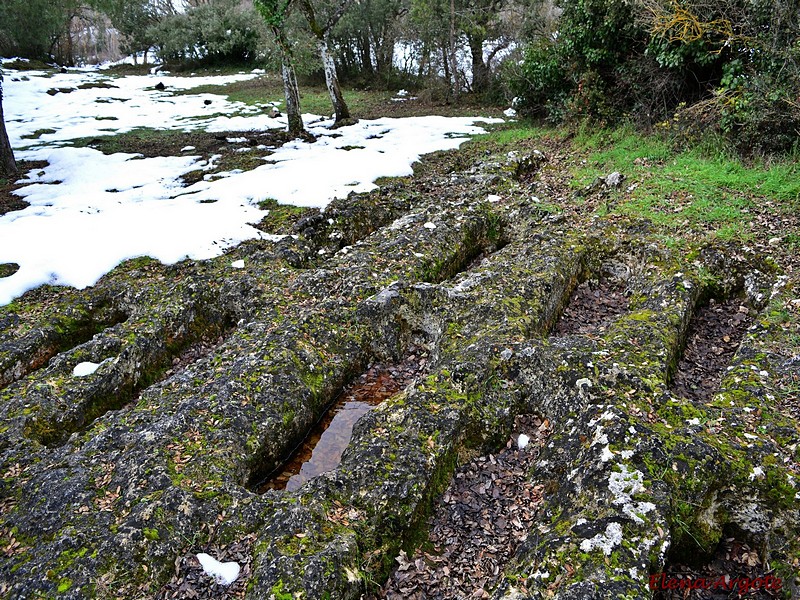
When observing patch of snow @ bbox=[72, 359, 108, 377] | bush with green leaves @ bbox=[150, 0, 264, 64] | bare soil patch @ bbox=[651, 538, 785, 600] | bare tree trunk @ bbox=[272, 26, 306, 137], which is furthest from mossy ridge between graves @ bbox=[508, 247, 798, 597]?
bush with green leaves @ bbox=[150, 0, 264, 64]

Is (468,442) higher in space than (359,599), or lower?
higher

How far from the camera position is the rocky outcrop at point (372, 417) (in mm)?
3791

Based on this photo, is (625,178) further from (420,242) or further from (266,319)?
(266,319)

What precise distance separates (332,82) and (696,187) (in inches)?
509

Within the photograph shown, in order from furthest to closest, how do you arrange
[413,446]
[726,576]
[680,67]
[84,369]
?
[680,67]
[84,369]
[413,446]
[726,576]

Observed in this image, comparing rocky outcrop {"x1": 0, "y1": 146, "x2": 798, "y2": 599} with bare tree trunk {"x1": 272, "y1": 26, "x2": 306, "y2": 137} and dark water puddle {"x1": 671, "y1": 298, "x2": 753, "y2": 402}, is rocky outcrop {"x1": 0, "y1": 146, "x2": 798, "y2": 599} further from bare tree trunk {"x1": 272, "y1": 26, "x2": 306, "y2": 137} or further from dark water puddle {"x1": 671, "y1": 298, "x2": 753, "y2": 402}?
bare tree trunk {"x1": 272, "y1": 26, "x2": 306, "y2": 137}

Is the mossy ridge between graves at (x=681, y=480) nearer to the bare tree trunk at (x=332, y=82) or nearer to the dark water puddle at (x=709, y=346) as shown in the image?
the dark water puddle at (x=709, y=346)

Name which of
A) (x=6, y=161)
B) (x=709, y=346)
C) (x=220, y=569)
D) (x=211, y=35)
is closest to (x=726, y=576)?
(x=709, y=346)

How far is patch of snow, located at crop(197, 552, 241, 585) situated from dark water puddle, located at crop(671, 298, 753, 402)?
491 centimetres

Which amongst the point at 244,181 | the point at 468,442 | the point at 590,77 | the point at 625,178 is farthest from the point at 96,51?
the point at 468,442

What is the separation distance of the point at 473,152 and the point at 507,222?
5.96 m

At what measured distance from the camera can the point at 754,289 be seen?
661cm

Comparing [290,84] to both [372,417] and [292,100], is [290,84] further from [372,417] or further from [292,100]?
[372,417]

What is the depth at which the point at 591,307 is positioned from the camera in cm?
735
